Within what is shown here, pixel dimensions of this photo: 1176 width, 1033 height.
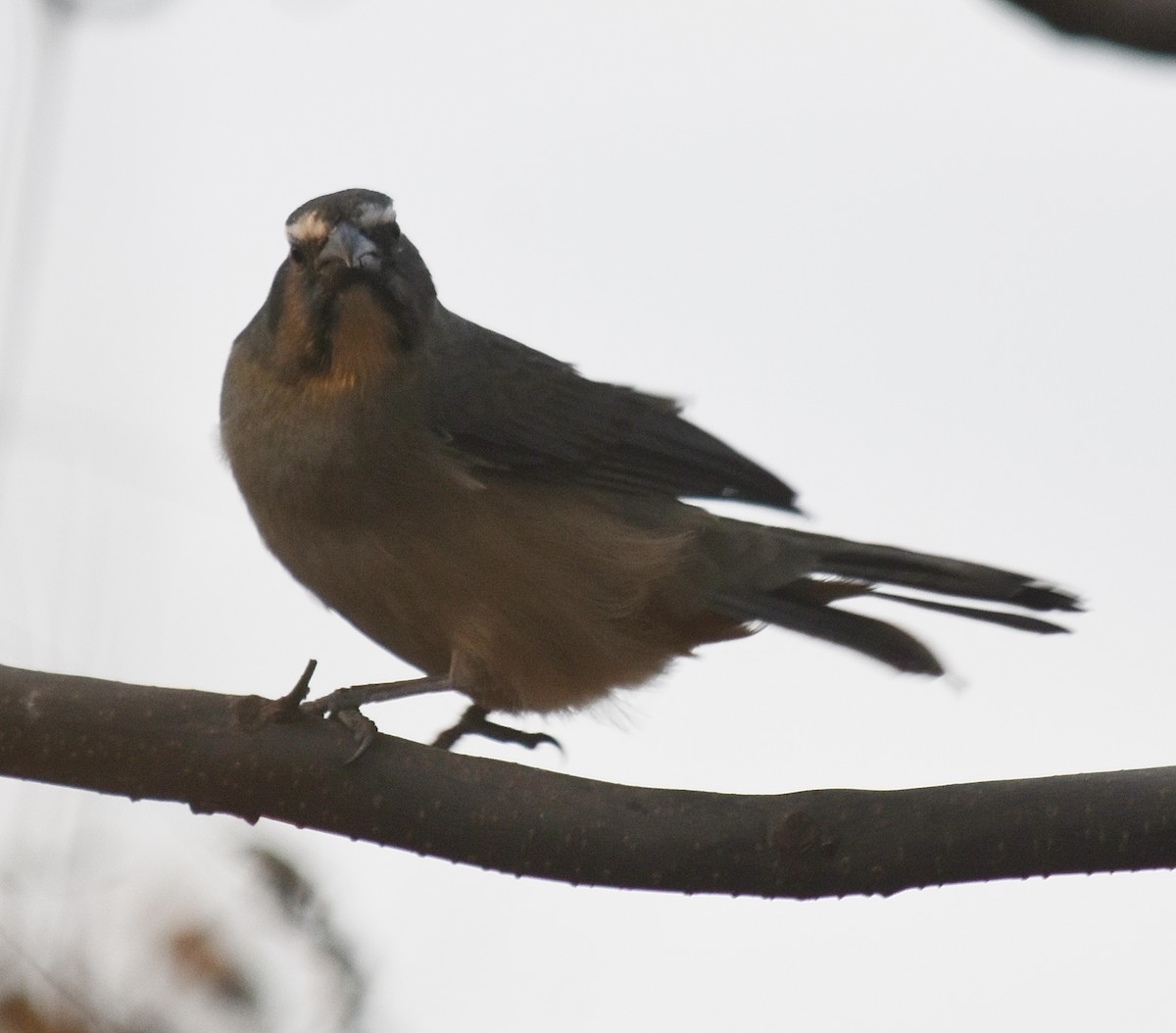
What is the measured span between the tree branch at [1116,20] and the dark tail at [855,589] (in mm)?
2119

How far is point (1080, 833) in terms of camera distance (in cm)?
311

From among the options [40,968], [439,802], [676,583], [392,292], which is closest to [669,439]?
[676,583]

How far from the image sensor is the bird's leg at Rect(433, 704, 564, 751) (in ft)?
15.1

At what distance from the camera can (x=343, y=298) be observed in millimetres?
4605

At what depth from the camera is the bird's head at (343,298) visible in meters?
4.53

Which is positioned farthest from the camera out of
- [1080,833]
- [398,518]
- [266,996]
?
[398,518]

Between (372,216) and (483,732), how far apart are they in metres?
1.46

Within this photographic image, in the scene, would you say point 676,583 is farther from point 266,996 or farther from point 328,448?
point 266,996

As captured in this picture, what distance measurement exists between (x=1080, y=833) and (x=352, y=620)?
2.16 metres

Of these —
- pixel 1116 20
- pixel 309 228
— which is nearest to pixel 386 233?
pixel 309 228

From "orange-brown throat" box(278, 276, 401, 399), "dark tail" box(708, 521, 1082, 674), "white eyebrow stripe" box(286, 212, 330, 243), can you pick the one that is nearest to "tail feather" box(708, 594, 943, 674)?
"dark tail" box(708, 521, 1082, 674)

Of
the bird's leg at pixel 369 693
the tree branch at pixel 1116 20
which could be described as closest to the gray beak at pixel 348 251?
the bird's leg at pixel 369 693

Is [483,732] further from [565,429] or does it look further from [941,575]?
[941,575]

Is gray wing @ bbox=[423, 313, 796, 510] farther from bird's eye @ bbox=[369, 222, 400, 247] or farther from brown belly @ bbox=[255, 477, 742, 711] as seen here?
bird's eye @ bbox=[369, 222, 400, 247]
